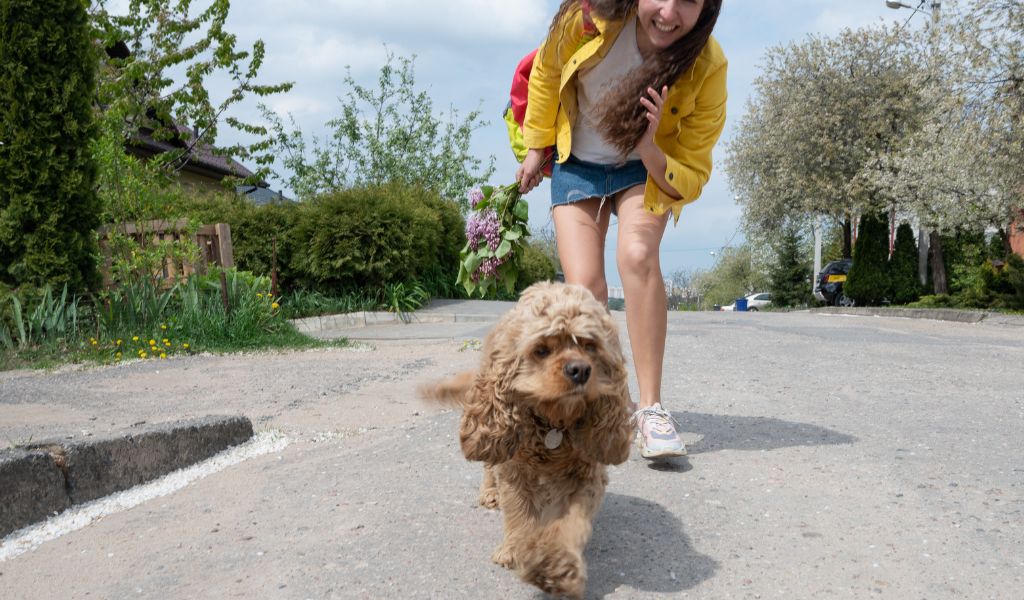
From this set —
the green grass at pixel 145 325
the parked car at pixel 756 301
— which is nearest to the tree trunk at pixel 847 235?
the parked car at pixel 756 301

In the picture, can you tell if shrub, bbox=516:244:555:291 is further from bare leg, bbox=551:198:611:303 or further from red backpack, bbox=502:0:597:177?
bare leg, bbox=551:198:611:303

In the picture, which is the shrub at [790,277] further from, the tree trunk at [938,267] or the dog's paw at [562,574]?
the dog's paw at [562,574]

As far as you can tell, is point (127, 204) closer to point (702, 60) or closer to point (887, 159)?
point (702, 60)

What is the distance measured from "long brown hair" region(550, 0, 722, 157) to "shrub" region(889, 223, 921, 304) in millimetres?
24351

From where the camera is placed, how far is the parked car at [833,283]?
94.7ft

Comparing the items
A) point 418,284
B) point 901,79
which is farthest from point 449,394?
point 901,79

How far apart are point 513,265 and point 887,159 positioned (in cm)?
2362

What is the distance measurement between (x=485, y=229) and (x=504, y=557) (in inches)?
85.0

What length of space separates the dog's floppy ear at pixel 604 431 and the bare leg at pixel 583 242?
4.23 feet

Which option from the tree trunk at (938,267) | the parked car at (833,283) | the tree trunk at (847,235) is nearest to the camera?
the tree trunk at (938,267)

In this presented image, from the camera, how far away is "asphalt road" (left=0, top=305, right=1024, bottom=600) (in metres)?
2.56

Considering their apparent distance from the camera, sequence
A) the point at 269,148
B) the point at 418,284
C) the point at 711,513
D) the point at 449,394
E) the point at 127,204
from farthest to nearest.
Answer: the point at 269,148 < the point at 418,284 < the point at 127,204 < the point at 449,394 < the point at 711,513

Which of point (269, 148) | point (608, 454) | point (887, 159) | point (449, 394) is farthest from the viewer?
point (887, 159)

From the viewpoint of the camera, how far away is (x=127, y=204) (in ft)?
30.9
